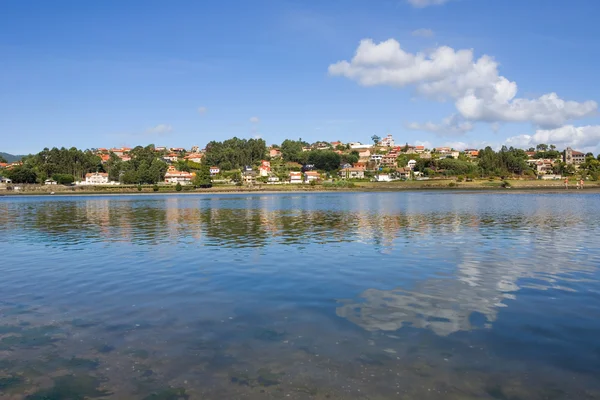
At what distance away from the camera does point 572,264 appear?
18078 mm

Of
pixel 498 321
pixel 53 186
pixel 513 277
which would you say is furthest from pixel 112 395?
pixel 53 186

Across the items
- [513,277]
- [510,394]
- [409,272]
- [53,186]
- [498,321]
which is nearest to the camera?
[510,394]

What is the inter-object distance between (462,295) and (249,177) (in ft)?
585

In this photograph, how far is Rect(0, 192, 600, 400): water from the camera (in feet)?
25.7

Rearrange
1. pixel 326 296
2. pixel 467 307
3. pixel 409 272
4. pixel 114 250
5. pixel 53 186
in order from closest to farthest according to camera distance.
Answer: pixel 467 307, pixel 326 296, pixel 409 272, pixel 114 250, pixel 53 186

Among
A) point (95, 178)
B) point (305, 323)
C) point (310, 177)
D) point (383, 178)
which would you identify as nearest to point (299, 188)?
point (310, 177)

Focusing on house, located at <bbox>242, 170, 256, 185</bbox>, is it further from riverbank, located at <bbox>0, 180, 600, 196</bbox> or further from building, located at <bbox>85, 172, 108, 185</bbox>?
building, located at <bbox>85, 172, 108, 185</bbox>

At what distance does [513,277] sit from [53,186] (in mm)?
180801

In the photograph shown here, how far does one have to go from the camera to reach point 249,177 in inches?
7456

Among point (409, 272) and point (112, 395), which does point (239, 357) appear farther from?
point (409, 272)

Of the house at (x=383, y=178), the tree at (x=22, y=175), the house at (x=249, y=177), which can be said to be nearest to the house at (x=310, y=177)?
the house at (x=249, y=177)

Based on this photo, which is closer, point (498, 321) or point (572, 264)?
point (498, 321)

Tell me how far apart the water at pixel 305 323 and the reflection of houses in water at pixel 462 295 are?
0.22 ft

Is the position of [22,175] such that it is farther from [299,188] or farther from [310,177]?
[310,177]
